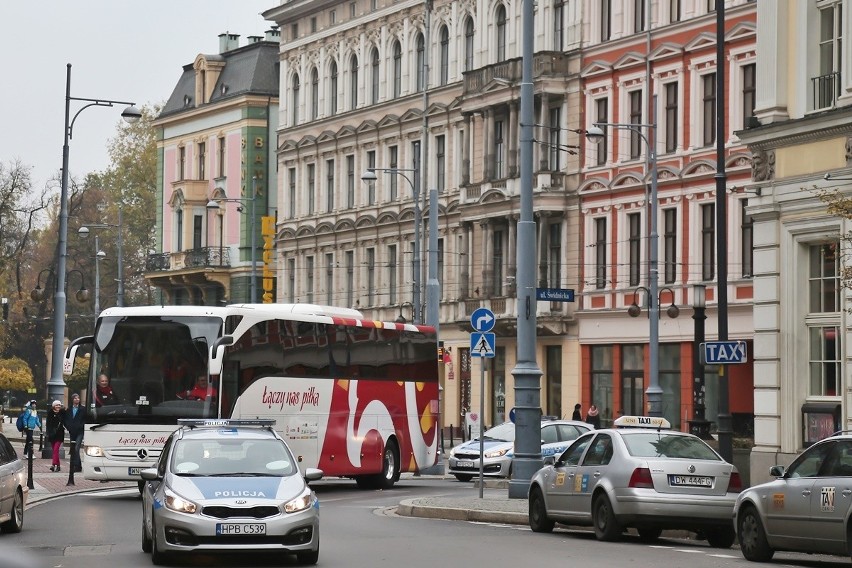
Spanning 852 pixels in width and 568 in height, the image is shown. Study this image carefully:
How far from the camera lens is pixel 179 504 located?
19094 mm

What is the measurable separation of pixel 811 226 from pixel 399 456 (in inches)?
466

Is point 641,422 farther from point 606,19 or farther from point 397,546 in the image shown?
point 606,19

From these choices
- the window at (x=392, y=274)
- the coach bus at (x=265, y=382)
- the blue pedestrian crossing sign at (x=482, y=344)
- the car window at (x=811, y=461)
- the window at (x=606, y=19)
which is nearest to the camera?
the car window at (x=811, y=461)

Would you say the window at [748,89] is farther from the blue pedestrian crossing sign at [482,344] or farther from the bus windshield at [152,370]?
the bus windshield at [152,370]

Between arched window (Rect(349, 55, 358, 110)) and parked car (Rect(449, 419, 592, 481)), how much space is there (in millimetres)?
34649

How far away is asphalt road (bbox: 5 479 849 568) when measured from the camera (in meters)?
20.0

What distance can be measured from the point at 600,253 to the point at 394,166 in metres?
14.7

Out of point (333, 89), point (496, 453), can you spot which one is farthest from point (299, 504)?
point (333, 89)

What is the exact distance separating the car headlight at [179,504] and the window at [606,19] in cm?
4354

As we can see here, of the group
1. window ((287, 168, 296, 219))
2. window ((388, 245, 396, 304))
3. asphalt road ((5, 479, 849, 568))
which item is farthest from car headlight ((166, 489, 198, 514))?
window ((287, 168, 296, 219))

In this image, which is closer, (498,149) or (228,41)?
(498,149)

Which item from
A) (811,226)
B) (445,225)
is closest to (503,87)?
(445,225)

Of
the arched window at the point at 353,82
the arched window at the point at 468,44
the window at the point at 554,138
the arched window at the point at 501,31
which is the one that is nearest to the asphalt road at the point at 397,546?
the window at the point at 554,138

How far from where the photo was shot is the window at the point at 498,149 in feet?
213
